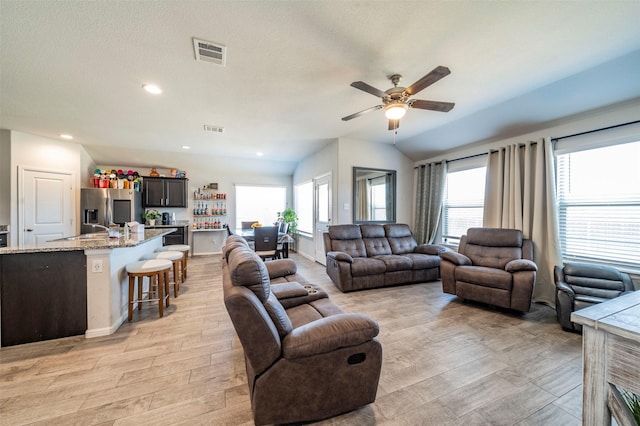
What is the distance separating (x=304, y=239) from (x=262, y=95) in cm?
428

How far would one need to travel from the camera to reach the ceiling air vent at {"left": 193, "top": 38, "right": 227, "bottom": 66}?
6.59 ft

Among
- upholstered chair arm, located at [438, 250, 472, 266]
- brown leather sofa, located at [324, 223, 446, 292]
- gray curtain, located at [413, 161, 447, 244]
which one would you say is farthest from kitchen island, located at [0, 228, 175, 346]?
gray curtain, located at [413, 161, 447, 244]

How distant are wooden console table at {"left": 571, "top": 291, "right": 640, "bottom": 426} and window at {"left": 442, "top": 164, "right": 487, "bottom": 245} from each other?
363 centimetres

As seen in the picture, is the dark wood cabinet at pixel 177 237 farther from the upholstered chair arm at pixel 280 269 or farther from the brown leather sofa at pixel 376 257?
the upholstered chair arm at pixel 280 269

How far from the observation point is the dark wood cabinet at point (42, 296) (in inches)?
84.1

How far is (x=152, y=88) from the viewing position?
275 centimetres

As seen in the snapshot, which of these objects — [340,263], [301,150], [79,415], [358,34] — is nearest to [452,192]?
[340,263]

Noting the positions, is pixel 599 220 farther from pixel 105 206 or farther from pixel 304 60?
pixel 105 206

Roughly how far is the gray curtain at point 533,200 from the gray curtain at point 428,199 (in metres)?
0.99

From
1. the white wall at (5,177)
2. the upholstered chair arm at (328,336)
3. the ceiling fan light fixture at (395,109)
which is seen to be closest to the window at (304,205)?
the ceiling fan light fixture at (395,109)

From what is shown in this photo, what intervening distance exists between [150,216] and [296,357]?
593 centimetres

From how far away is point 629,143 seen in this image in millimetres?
2686

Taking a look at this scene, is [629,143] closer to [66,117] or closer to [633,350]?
[633,350]

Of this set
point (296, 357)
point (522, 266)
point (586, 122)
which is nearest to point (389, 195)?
point (522, 266)
